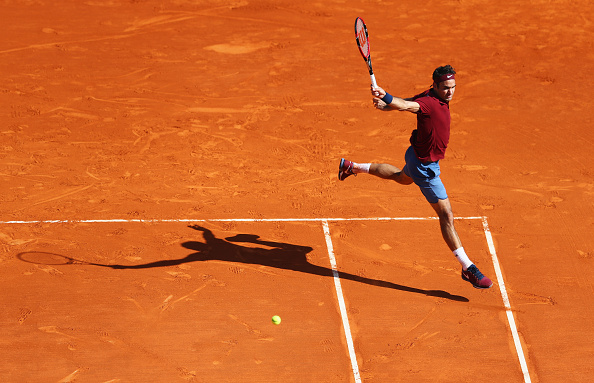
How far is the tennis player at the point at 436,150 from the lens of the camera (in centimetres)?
744

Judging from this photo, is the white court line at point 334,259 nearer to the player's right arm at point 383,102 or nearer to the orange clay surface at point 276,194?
the orange clay surface at point 276,194

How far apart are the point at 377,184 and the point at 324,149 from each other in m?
1.18

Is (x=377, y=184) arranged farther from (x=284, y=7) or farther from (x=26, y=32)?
(x=26, y=32)

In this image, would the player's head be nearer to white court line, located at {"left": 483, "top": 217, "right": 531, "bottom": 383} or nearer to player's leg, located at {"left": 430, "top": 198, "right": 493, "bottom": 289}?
player's leg, located at {"left": 430, "top": 198, "right": 493, "bottom": 289}

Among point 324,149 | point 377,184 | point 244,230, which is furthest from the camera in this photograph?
point 324,149

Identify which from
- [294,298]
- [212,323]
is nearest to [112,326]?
[212,323]

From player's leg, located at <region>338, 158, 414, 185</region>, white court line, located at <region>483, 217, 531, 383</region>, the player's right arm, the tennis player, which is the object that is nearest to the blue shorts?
the tennis player

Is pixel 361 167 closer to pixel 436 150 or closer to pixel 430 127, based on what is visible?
pixel 436 150

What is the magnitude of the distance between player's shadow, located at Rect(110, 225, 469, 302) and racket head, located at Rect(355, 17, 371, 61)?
238 cm

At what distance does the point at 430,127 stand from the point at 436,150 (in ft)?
1.08

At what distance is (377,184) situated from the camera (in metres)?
10.1

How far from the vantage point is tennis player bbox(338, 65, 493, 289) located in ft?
24.4

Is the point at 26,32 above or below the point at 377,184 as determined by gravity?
above

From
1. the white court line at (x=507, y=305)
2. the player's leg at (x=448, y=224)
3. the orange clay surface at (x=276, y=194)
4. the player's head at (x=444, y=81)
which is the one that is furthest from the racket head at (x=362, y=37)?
the white court line at (x=507, y=305)
